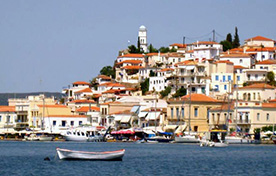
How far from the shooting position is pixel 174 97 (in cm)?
13738

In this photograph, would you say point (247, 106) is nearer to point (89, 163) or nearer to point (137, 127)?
point (137, 127)

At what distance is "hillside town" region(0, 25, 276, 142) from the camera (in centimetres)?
11844

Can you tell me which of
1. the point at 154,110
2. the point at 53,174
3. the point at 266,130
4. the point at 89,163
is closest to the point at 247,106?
the point at 266,130

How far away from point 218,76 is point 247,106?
859 inches

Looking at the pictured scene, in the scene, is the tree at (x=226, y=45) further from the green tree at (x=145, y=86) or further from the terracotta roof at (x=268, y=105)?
the terracotta roof at (x=268, y=105)

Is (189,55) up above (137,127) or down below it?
above

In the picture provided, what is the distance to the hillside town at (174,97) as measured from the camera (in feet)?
389

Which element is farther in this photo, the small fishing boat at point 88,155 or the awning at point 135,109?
the awning at point 135,109

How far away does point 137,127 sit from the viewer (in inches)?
5113

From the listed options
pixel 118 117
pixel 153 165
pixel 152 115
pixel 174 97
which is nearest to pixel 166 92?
pixel 174 97

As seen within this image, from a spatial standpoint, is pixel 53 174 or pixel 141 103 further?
pixel 141 103

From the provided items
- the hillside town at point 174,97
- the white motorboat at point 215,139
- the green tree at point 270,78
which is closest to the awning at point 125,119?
the hillside town at point 174,97

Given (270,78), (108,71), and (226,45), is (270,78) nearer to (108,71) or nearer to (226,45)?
(226,45)

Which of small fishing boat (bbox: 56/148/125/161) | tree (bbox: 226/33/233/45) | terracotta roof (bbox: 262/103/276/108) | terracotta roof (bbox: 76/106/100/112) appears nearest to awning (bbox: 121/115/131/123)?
terracotta roof (bbox: 76/106/100/112)
